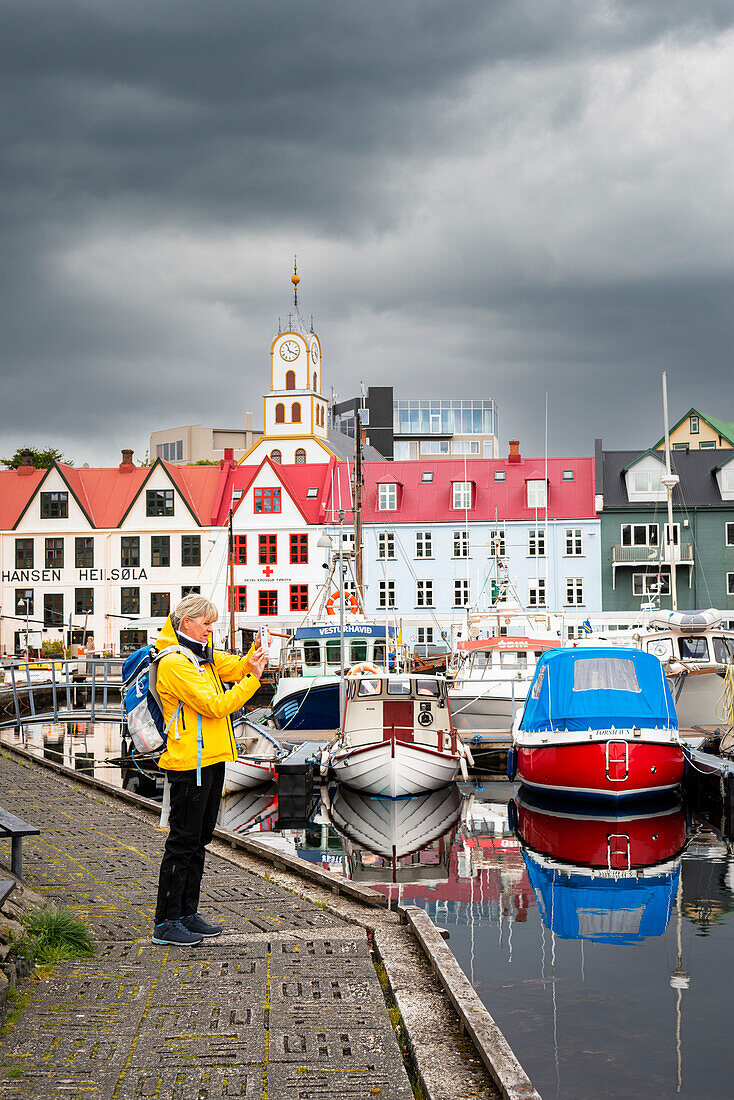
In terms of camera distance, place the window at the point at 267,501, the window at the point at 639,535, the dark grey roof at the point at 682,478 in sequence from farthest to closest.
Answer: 1. the window at the point at 267,501
2. the window at the point at 639,535
3. the dark grey roof at the point at 682,478

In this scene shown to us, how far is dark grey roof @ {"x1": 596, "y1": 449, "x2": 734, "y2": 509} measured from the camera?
58300mm

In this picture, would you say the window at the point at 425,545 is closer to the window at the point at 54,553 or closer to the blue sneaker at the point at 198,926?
the window at the point at 54,553

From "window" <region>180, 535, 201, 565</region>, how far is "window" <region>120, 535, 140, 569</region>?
2.68m

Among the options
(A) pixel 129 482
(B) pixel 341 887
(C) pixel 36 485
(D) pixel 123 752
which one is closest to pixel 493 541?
(A) pixel 129 482

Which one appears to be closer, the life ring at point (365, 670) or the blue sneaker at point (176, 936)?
the blue sneaker at point (176, 936)

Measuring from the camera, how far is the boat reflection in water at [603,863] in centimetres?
1160

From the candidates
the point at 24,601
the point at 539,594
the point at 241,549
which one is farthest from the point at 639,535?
the point at 24,601

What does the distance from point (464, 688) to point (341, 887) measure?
21266 millimetres

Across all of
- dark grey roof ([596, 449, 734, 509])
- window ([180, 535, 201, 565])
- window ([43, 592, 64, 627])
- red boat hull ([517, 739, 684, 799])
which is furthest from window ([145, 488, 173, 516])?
red boat hull ([517, 739, 684, 799])

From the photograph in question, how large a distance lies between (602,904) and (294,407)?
2825 inches

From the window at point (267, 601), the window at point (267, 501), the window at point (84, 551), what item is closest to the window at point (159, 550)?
the window at point (84, 551)

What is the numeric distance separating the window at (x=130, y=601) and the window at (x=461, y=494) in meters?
19.0

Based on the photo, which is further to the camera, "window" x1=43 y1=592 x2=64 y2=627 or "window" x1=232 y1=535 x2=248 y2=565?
"window" x1=43 y1=592 x2=64 y2=627

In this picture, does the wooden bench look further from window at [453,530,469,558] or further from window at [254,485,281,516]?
window at [254,485,281,516]
